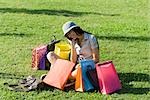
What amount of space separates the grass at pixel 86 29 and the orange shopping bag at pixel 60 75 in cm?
15

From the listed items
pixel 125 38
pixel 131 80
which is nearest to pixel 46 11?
pixel 125 38

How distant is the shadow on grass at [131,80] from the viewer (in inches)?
254

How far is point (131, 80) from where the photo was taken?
6.93 meters

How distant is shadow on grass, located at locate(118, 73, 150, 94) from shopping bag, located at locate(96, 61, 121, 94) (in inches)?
4.9

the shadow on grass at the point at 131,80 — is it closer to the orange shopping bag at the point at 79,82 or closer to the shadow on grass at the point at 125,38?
the orange shopping bag at the point at 79,82

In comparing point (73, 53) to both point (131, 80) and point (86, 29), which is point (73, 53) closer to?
point (131, 80)

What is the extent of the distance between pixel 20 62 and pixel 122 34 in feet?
10.5

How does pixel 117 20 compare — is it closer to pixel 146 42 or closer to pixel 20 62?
pixel 146 42

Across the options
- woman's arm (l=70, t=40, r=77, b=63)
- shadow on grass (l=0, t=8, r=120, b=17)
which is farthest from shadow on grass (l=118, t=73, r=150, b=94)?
shadow on grass (l=0, t=8, r=120, b=17)

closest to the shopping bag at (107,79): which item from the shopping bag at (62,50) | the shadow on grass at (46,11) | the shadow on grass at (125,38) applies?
the shopping bag at (62,50)

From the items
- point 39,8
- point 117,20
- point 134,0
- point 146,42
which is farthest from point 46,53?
→ point 134,0

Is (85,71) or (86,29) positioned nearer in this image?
(85,71)

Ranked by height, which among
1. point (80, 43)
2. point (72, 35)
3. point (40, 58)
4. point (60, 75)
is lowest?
point (60, 75)

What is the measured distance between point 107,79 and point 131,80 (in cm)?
72
